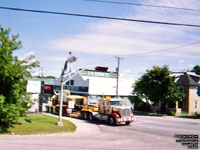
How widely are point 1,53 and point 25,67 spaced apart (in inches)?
70.8

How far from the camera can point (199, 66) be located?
86.3 meters

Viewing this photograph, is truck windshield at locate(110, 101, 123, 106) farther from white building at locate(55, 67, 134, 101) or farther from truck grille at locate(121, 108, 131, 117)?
white building at locate(55, 67, 134, 101)

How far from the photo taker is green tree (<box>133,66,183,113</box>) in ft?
123

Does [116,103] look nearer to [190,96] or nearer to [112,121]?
[112,121]

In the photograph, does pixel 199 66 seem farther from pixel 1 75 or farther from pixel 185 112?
pixel 1 75

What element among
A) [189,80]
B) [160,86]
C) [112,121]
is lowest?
[112,121]

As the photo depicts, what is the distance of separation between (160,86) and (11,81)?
2773 centimetres

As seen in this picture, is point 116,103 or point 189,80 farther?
point 189,80

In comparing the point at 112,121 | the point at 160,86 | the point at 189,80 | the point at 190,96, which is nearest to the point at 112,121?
the point at 112,121

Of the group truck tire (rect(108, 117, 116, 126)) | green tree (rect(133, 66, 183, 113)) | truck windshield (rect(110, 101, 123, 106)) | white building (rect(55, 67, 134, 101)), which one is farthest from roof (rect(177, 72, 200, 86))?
truck tire (rect(108, 117, 116, 126))

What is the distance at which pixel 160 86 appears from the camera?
37781 millimetres

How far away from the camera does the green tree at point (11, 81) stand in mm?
14516

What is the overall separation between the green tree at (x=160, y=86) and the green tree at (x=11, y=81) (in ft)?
85.3

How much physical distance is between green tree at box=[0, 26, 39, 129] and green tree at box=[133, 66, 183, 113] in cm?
2601
